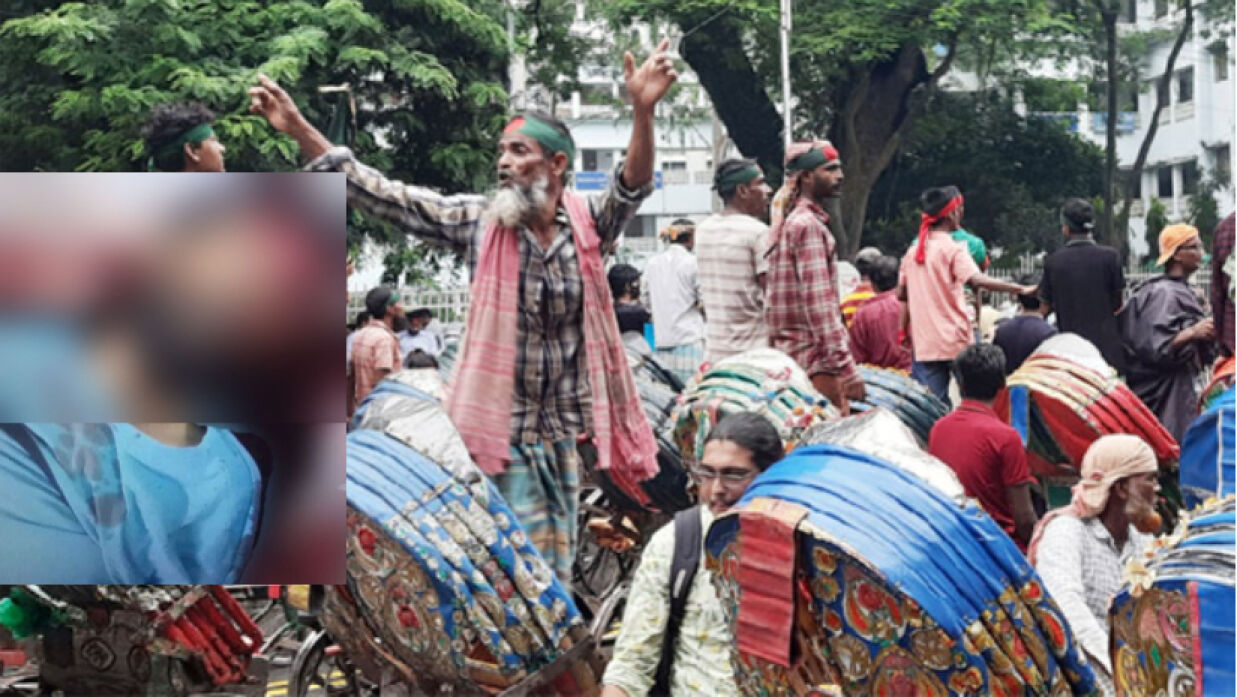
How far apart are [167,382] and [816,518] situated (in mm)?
1364

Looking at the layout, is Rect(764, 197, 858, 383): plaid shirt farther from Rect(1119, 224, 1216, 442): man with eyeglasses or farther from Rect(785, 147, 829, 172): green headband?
Rect(1119, 224, 1216, 442): man with eyeglasses

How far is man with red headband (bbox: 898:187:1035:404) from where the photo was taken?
8695 mm

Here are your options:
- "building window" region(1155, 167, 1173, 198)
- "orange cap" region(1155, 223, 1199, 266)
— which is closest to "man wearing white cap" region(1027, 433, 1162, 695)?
"orange cap" region(1155, 223, 1199, 266)

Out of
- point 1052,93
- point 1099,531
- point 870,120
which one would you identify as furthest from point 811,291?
point 1052,93

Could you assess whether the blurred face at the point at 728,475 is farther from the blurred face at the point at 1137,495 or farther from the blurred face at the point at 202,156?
the blurred face at the point at 202,156

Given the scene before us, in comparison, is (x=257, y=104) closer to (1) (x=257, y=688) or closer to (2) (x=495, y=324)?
(2) (x=495, y=324)

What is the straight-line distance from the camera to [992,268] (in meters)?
28.4

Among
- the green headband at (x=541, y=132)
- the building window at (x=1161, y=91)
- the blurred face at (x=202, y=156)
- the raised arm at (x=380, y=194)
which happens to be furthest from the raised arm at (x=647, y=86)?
the building window at (x=1161, y=91)

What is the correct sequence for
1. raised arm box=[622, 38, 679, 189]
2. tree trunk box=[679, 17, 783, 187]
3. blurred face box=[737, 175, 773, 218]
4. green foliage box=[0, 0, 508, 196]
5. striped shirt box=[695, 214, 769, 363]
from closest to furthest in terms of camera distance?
raised arm box=[622, 38, 679, 189] < striped shirt box=[695, 214, 769, 363] < blurred face box=[737, 175, 773, 218] < green foliage box=[0, 0, 508, 196] < tree trunk box=[679, 17, 783, 187]

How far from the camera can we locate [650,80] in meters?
4.68

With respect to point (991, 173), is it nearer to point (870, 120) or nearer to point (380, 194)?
point (870, 120)

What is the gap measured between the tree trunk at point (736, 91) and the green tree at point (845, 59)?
15 mm

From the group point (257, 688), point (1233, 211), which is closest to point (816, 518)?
point (1233, 211)

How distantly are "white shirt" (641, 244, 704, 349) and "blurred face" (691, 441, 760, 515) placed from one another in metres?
5.72
